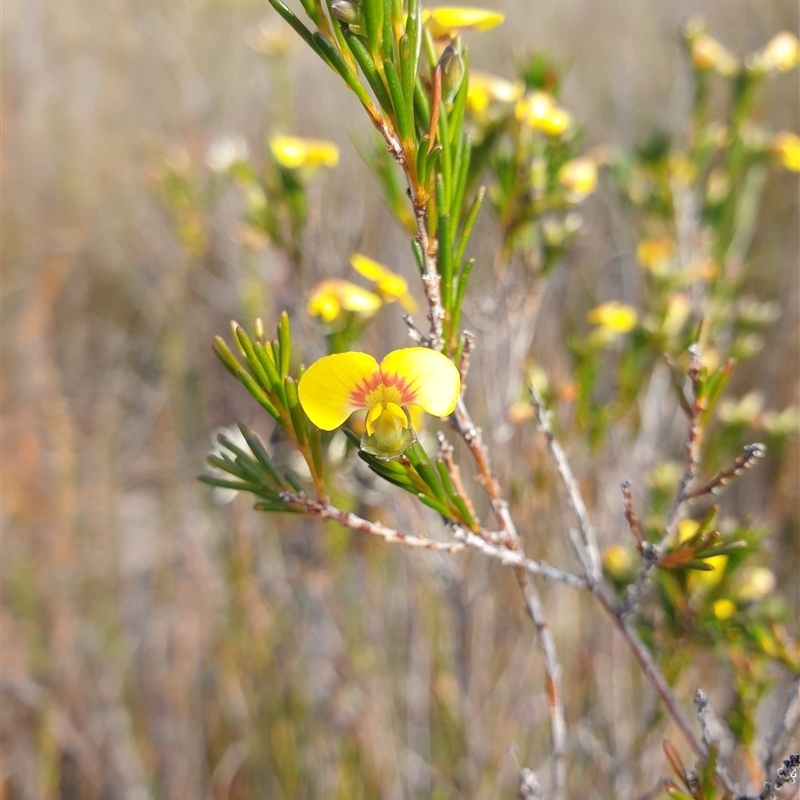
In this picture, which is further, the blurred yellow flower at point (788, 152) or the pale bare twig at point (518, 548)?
the blurred yellow flower at point (788, 152)

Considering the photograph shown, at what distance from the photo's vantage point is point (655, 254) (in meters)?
1.28

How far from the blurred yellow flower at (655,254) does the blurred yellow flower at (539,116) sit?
0.41 m

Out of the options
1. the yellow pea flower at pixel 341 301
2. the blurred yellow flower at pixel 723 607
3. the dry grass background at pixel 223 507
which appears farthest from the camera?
A: the dry grass background at pixel 223 507

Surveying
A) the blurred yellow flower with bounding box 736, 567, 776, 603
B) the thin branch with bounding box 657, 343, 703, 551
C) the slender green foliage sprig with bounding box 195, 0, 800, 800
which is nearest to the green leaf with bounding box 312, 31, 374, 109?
the slender green foliage sprig with bounding box 195, 0, 800, 800

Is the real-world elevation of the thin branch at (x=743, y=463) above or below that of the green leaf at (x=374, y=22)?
below

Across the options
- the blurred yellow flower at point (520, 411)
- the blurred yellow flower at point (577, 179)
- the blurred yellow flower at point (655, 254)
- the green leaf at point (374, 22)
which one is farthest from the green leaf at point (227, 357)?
the blurred yellow flower at point (655, 254)

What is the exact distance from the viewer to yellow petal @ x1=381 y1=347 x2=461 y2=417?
45 cm

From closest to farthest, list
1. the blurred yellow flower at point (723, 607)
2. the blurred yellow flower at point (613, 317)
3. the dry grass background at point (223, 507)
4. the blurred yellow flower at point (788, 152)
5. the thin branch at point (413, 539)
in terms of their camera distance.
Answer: the thin branch at point (413, 539) < the blurred yellow flower at point (723, 607) < the blurred yellow flower at point (613, 317) < the blurred yellow flower at point (788, 152) < the dry grass background at point (223, 507)

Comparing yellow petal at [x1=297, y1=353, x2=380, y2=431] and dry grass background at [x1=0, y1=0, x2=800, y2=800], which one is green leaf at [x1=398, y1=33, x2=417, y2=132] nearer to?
yellow petal at [x1=297, y1=353, x2=380, y2=431]

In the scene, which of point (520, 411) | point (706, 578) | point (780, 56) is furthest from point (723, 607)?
point (780, 56)

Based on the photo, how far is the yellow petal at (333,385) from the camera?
47 centimetres

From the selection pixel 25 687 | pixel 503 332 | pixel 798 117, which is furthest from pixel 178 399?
Result: pixel 798 117

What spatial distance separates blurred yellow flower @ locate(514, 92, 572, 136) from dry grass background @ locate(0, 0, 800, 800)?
1.01 feet

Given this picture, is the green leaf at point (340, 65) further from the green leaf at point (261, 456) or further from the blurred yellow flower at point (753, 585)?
the blurred yellow flower at point (753, 585)
